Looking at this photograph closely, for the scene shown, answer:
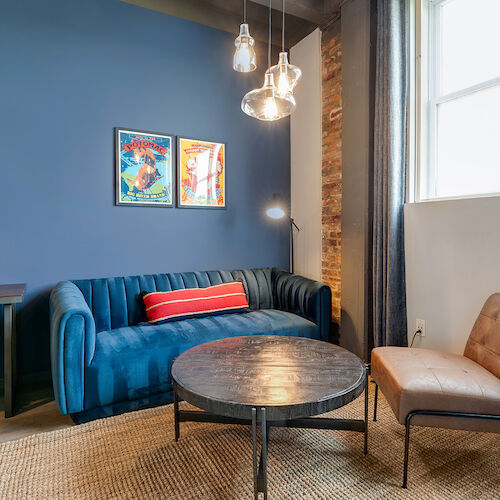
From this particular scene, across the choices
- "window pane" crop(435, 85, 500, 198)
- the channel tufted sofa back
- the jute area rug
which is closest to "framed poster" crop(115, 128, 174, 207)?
the channel tufted sofa back

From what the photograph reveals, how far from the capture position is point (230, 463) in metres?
1.78

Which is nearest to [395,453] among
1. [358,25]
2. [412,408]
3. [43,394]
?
[412,408]

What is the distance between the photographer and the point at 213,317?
3.00 m

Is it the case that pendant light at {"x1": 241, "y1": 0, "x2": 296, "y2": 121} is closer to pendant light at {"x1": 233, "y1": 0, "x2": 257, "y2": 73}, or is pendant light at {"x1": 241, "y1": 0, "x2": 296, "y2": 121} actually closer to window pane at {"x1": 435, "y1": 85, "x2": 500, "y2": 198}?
pendant light at {"x1": 233, "y1": 0, "x2": 257, "y2": 73}

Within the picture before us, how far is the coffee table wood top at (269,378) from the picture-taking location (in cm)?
142

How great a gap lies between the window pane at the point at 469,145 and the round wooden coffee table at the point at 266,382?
5.06 feet

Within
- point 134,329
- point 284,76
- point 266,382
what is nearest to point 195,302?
point 134,329

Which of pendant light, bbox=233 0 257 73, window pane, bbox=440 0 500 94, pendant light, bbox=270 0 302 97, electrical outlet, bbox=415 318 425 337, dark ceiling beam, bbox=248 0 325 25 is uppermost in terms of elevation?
dark ceiling beam, bbox=248 0 325 25

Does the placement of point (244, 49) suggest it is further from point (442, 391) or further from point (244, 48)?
point (442, 391)

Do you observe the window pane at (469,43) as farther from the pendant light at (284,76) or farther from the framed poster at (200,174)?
the framed poster at (200,174)

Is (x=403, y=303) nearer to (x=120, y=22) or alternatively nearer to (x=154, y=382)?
(x=154, y=382)

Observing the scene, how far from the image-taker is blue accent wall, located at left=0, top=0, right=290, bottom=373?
2781 mm

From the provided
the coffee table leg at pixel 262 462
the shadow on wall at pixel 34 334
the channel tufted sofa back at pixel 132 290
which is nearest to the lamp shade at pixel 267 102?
the coffee table leg at pixel 262 462

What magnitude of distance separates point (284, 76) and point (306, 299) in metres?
1.83
